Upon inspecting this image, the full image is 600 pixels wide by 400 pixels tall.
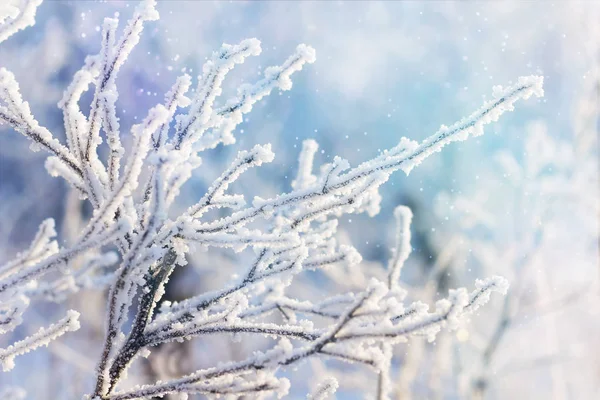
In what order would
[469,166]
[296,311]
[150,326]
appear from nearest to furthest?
[150,326], [296,311], [469,166]

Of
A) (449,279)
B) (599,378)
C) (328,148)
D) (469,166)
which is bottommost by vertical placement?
(599,378)

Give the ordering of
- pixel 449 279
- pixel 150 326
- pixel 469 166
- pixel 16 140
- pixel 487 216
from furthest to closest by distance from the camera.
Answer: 1. pixel 469 166
2. pixel 16 140
3. pixel 449 279
4. pixel 487 216
5. pixel 150 326

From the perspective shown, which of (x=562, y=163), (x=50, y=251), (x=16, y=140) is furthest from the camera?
(x=16, y=140)

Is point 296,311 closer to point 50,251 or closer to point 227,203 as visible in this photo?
point 227,203

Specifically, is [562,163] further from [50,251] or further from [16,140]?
[16,140]

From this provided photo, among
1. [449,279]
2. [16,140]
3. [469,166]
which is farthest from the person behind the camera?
[469,166]

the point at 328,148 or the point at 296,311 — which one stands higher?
the point at 328,148

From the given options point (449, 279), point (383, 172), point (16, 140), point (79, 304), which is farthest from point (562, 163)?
point (16, 140)

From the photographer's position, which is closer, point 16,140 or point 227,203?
point 227,203

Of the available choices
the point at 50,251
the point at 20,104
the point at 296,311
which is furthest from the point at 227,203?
the point at 20,104
